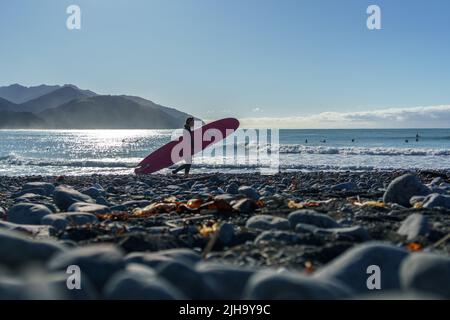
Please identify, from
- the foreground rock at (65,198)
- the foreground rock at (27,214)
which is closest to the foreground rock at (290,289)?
the foreground rock at (27,214)

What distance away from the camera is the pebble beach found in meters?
1.62

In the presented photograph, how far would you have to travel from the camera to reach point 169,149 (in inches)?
532

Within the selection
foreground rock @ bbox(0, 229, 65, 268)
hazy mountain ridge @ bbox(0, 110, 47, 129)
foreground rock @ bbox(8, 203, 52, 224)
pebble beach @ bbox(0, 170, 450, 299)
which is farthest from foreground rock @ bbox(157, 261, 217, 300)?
hazy mountain ridge @ bbox(0, 110, 47, 129)

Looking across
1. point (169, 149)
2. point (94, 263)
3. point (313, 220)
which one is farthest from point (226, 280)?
point (169, 149)

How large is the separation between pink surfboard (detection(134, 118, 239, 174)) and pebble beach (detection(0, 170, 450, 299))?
27.9ft

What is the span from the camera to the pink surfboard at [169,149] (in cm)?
1341

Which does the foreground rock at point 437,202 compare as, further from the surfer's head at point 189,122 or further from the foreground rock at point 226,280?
the surfer's head at point 189,122

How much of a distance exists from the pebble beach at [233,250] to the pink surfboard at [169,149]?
8514mm

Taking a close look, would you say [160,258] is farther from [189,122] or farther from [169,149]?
[169,149]

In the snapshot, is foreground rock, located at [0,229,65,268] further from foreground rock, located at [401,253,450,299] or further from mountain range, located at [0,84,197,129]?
mountain range, located at [0,84,197,129]

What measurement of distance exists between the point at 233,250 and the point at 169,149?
11.1 meters

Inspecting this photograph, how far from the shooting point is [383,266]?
1888mm
